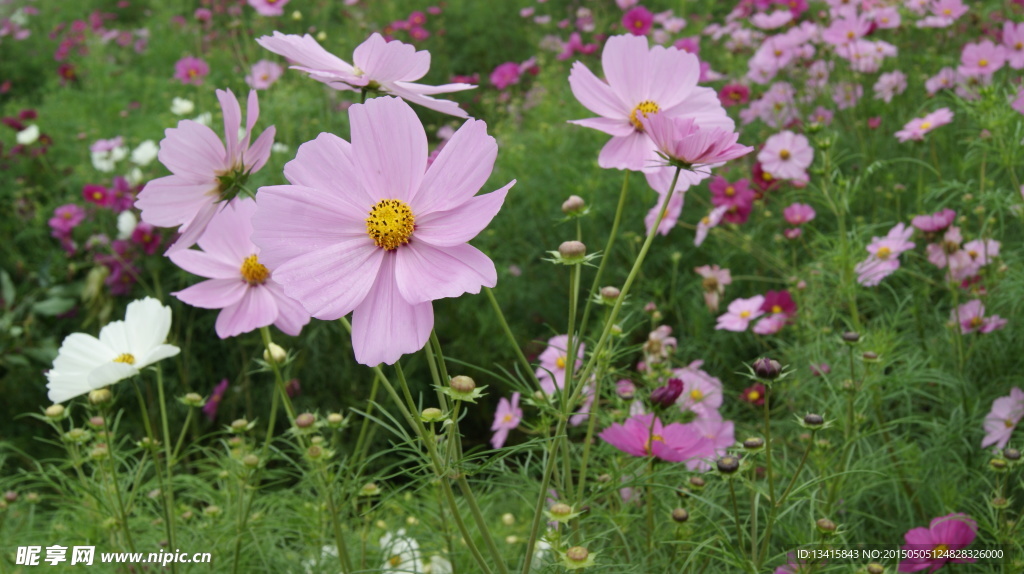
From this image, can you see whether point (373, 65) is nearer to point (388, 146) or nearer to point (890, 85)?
point (388, 146)

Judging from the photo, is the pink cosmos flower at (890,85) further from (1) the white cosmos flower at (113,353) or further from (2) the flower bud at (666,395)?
(1) the white cosmos flower at (113,353)

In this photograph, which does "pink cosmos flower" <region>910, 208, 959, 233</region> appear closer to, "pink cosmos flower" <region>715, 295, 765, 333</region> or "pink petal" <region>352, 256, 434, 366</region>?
"pink cosmos flower" <region>715, 295, 765, 333</region>

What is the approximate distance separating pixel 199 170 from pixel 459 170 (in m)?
0.26

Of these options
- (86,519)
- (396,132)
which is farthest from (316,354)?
(396,132)

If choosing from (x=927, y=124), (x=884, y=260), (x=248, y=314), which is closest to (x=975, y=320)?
(x=884, y=260)

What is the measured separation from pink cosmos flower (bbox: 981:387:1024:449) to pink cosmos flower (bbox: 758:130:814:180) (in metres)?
0.78

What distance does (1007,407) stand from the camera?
1190 millimetres

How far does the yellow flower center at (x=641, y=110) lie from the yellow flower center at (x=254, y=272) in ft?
1.33

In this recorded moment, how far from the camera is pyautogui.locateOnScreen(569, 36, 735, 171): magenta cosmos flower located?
0.78 meters

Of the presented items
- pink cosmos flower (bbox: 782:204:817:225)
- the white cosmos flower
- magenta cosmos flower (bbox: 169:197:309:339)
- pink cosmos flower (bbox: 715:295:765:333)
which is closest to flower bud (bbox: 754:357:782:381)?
magenta cosmos flower (bbox: 169:197:309:339)

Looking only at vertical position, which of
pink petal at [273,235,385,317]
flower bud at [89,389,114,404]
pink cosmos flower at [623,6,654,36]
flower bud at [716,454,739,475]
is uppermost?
pink cosmos flower at [623,6,654,36]

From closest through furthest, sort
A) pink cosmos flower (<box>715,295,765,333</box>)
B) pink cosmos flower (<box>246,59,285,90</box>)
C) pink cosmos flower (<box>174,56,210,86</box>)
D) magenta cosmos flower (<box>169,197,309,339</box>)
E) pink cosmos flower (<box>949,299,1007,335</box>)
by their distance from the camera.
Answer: magenta cosmos flower (<box>169,197,309,339</box>), pink cosmos flower (<box>949,299,1007,335</box>), pink cosmos flower (<box>715,295,765,333</box>), pink cosmos flower (<box>246,59,285,90</box>), pink cosmos flower (<box>174,56,210,86</box>)

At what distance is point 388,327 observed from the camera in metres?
0.56

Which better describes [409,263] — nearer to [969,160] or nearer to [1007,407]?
[1007,407]
